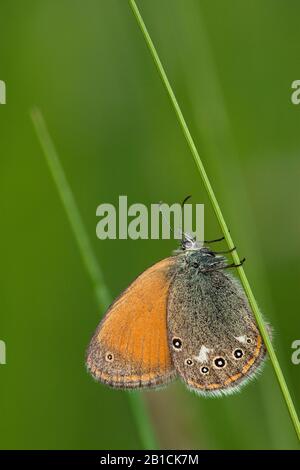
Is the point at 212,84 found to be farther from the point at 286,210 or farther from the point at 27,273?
the point at 27,273

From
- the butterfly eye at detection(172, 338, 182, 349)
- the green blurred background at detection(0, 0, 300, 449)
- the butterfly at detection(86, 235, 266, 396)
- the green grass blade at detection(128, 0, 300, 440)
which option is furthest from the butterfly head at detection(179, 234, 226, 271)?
the green grass blade at detection(128, 0, 300, 440)

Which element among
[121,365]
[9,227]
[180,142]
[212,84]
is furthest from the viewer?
[180,142]

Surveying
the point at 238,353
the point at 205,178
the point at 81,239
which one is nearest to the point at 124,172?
the point at 81,239

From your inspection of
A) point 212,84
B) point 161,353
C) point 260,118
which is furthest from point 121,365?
point 260,118

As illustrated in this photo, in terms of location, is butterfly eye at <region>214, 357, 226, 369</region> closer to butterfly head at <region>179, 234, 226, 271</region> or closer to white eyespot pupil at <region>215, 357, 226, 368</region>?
white eyespot pupil at <region>215, 357, 226, 368</region>

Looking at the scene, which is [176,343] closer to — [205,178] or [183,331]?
[183,331]

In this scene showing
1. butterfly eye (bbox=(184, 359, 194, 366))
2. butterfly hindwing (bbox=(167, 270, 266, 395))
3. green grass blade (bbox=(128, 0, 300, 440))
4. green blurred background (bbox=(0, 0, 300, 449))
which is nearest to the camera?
green grass blade (bbox=(128, 0, 300, 440))
